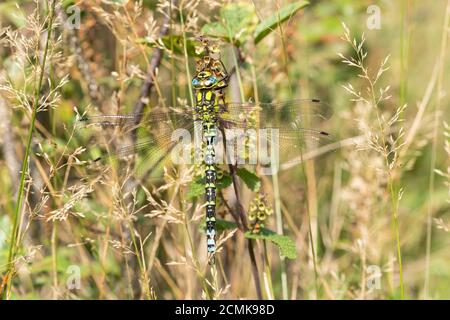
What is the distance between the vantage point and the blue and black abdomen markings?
1.88 m

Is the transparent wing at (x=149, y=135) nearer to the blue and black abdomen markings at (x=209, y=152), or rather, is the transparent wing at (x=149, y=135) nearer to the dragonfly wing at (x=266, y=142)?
the blue and black abdomen markings at (x=209, y=152)

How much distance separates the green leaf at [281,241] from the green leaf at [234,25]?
0.60m

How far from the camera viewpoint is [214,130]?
2041 millimetres

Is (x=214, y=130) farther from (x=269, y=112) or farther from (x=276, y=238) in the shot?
(x=276, y=238)

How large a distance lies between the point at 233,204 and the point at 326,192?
1.27 meters

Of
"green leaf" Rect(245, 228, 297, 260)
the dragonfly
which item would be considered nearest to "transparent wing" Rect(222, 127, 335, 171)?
the dragonfly

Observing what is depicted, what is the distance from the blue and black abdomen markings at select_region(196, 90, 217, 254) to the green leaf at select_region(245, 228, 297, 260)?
112 mm

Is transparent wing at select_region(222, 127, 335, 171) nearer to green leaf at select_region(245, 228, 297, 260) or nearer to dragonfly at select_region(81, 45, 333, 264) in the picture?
dragonfly at select_region(81, 45, 333, 264)

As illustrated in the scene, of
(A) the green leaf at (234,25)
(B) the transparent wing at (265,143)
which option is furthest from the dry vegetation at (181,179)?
(B) the transparent wing at (265,143)

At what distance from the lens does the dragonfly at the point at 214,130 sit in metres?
1.94

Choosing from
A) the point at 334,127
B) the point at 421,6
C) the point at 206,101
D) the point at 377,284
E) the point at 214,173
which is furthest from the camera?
the point at 421,6

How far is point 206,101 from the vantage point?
2.02 metres

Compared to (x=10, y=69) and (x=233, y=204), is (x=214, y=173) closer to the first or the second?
(x=233, y=204)
